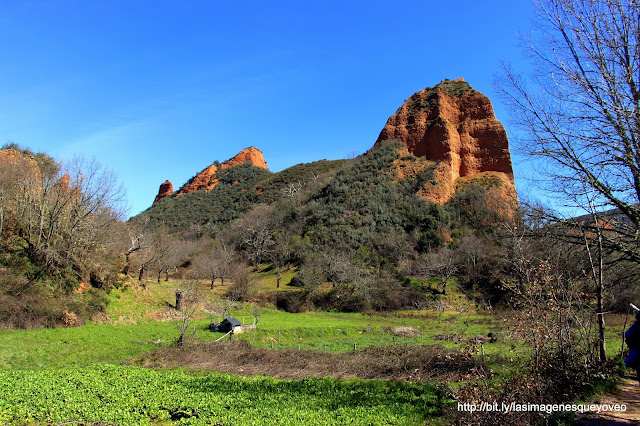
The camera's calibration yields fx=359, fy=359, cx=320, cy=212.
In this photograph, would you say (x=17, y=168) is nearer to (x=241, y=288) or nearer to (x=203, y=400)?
(x=241, y=288)

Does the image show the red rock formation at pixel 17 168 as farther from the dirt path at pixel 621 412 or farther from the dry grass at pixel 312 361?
the dirt path at pixel 621 412

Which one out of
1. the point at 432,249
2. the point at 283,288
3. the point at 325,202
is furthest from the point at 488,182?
A: the point at 283,288

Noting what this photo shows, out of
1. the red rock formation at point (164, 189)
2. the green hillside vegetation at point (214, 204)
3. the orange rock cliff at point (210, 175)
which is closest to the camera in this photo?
the green hillside vegetation at point (214, 204)

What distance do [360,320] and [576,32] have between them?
28.9 m

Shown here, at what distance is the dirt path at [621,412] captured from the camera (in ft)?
19.4

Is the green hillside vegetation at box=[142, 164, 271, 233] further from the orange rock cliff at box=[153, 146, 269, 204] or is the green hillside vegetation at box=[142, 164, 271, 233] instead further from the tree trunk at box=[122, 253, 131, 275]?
the tree trunk at box=[122, 253, 131, 275]

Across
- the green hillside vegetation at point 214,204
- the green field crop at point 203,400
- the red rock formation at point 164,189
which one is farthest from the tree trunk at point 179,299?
the red rock formation at point 164,189

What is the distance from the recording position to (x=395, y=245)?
4806 cm

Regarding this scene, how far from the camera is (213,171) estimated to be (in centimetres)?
11706

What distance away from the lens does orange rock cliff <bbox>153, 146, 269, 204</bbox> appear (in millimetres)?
111062

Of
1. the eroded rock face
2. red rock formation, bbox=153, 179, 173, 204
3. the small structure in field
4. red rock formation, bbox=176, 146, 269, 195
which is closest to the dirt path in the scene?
the small structure in field

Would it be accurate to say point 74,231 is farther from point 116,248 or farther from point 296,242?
point 296,242

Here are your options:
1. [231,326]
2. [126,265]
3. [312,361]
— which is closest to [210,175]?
[126,265]

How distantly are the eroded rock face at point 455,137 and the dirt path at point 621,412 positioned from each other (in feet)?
167
